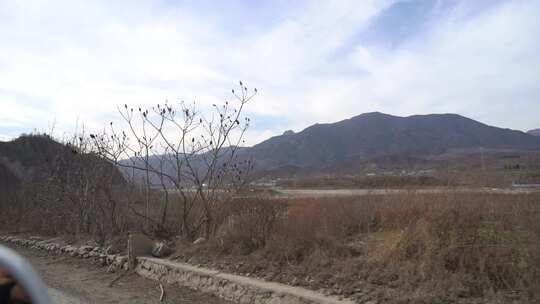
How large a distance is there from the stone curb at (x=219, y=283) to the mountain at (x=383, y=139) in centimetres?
12994

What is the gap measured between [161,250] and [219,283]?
2794mm

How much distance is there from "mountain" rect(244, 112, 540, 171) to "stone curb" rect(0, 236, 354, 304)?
426ft

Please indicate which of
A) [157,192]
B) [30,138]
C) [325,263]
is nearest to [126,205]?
[157,192]

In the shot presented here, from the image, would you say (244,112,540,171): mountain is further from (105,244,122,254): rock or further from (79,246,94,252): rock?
(105,244,122,254): rock

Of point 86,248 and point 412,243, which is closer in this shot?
point 412,243

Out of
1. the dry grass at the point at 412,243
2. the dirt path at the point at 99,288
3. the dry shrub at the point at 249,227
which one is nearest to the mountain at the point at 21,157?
the dirt path at the point at 99,288

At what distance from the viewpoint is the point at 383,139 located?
16938 centimetres

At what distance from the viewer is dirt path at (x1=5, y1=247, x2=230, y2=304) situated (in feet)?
25.8

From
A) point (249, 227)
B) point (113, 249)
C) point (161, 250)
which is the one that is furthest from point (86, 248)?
point (249, 227)

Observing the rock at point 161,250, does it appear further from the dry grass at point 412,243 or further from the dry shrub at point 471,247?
the dry shrub at point 471,247

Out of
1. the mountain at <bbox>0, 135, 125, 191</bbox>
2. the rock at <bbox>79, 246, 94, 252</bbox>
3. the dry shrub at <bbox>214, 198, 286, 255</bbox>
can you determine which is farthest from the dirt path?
the mountain at <bbox>0, 135, 125, 191</bbox>

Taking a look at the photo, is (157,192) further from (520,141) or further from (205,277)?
(520,141)

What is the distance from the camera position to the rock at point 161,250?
10.2 meters

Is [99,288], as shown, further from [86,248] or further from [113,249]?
[86,248]
